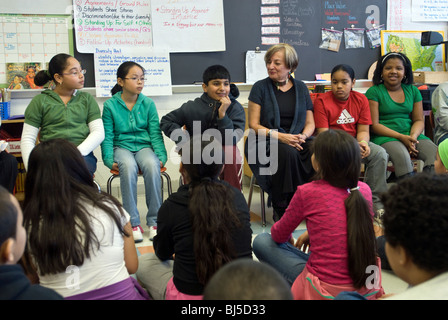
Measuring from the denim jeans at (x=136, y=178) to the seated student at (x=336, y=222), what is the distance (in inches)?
58.7

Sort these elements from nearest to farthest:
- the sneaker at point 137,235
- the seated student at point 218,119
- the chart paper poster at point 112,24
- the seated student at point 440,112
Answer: the sneaker at point 137,235 → the seated student at point 218,119 → the seated student at point 440,112 → the chart paper poster at point 112,24

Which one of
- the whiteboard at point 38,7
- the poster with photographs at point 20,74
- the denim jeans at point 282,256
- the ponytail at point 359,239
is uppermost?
the whiteboard at point 38,7

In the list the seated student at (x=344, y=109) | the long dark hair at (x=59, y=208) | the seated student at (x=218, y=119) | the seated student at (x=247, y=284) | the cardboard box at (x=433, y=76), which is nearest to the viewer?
the seated student at (x=247, y=284)

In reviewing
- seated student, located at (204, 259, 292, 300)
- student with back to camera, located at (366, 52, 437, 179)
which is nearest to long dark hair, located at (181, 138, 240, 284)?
seated student, located at (204, 259, 292, 300)

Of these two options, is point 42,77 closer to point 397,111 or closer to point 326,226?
point 326,226

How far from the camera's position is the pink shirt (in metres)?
1.65

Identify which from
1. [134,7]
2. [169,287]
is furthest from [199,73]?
[169,287]

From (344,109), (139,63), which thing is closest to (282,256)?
(344,109)

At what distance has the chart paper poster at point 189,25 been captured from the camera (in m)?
4.27

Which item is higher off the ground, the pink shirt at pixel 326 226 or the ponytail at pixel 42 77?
the ponytail at pixel 42 77

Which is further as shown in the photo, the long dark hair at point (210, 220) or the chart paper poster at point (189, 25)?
the chart paper poster at point (189, 25)

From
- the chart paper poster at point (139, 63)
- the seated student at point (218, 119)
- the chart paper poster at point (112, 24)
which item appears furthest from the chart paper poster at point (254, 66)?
the seated student at point (218, 119)

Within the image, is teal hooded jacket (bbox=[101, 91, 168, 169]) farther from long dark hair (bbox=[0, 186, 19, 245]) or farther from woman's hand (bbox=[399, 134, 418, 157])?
long dark hair (bbox=[0, 186, 19, 245])

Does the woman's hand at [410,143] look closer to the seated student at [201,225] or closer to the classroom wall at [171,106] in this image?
the classroom wall at [171,106]
